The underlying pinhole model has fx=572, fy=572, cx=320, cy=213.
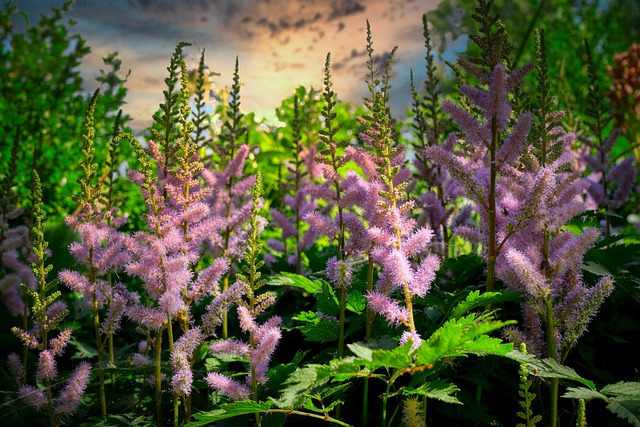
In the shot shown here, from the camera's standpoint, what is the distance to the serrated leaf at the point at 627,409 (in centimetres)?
124

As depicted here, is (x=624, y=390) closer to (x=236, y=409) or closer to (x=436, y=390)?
(x=436, y=390)

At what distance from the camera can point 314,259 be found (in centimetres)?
272

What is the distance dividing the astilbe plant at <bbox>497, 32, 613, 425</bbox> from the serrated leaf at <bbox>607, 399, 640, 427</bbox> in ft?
0.66

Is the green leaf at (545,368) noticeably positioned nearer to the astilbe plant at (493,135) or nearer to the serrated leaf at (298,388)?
the astilbe plant at (493,135)

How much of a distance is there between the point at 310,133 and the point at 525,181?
3.92 meters

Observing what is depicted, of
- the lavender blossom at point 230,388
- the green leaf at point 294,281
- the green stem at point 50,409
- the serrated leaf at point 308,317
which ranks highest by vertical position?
the green leaf at point 294,281

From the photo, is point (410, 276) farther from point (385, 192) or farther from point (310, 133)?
point (310, 133)

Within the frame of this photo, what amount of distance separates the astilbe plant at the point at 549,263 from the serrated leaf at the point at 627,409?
20 cm

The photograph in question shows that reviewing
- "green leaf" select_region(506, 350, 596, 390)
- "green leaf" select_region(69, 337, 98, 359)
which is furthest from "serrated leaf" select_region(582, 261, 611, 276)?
"green leaf" select_region(69, 337, 98, 359)

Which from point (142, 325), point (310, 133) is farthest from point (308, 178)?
point (142, 325)

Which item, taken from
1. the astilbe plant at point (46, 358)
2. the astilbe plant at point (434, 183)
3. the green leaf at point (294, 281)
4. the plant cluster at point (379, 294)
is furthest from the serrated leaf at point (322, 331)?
the astilbe plant at point (434, 183)

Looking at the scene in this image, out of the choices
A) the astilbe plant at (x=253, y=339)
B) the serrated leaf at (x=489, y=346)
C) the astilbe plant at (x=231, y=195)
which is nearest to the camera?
the serrated leaf at (x=489, y=346)

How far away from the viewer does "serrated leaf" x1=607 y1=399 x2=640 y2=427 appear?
1.24 metres

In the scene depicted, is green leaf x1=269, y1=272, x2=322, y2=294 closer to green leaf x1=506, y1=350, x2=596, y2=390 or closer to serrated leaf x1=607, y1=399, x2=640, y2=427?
green leaf x1=506, y1=350, x2=596, y2=390
